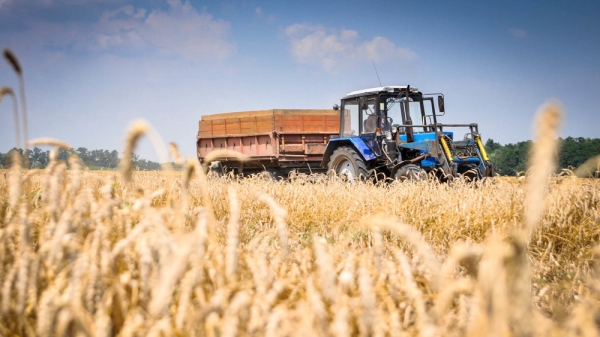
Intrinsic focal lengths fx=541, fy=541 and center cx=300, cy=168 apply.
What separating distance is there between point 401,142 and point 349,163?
1.33 meters

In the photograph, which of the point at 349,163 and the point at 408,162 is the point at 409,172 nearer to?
the point at 408,162

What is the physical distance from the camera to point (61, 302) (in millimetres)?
1473

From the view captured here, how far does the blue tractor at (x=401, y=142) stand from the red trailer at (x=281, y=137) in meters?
3.33

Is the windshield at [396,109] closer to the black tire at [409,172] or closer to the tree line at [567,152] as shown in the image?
the black tire at [409,172]

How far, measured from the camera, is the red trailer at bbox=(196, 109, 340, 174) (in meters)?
14.2

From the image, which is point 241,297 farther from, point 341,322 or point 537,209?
point 537,209

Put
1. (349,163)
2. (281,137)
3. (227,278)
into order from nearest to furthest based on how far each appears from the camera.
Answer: (227,278), (349,163), (281,137)

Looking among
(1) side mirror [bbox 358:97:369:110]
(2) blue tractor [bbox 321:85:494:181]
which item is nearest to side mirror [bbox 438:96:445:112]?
(2) blue tractor [bbox 321:85:494:181]

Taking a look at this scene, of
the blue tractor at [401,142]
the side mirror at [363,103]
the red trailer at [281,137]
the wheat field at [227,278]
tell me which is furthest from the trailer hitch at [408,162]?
the wheat field at [227,278]

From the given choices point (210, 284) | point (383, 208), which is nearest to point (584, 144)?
point (383, 208)

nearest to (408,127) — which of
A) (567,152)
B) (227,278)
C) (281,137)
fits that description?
(281,137)

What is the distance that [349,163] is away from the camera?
10.7m

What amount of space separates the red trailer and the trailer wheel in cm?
286

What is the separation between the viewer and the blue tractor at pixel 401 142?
30.0 ft
